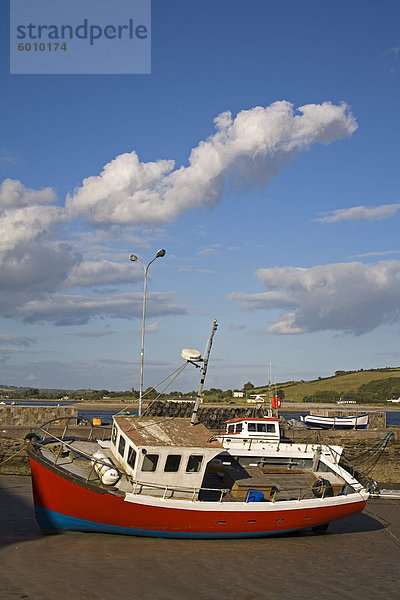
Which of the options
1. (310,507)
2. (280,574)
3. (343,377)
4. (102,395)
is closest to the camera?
(280,574)

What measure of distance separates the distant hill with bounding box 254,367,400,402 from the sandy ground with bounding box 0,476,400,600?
110 metres

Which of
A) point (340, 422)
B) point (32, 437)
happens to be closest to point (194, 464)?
point (32, 437)

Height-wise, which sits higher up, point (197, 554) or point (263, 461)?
point (263, 461)

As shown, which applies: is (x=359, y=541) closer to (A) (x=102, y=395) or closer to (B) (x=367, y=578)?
(B) (x=367, y=578)

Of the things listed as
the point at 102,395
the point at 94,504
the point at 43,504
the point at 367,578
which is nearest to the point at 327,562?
the point at 367,578

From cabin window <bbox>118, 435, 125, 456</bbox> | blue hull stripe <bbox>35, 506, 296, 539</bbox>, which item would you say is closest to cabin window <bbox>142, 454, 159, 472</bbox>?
cabin window <bbox>118, 435, 125, 456</bbox>

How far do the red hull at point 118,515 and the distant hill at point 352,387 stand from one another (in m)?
111

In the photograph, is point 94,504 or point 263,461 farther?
point 263,461

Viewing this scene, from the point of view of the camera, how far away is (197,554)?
1658 centimetres

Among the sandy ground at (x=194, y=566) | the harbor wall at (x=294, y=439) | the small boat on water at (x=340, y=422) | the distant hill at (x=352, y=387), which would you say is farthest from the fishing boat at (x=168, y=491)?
the distant hill at (x=352, y=387)

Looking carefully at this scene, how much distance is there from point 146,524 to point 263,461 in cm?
665

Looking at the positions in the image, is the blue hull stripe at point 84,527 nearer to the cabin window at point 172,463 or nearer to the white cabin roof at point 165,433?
the cabin window at point 172,463

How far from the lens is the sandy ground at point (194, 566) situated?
1352cm

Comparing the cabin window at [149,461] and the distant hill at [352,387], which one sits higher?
the cabin window at [149,461]
